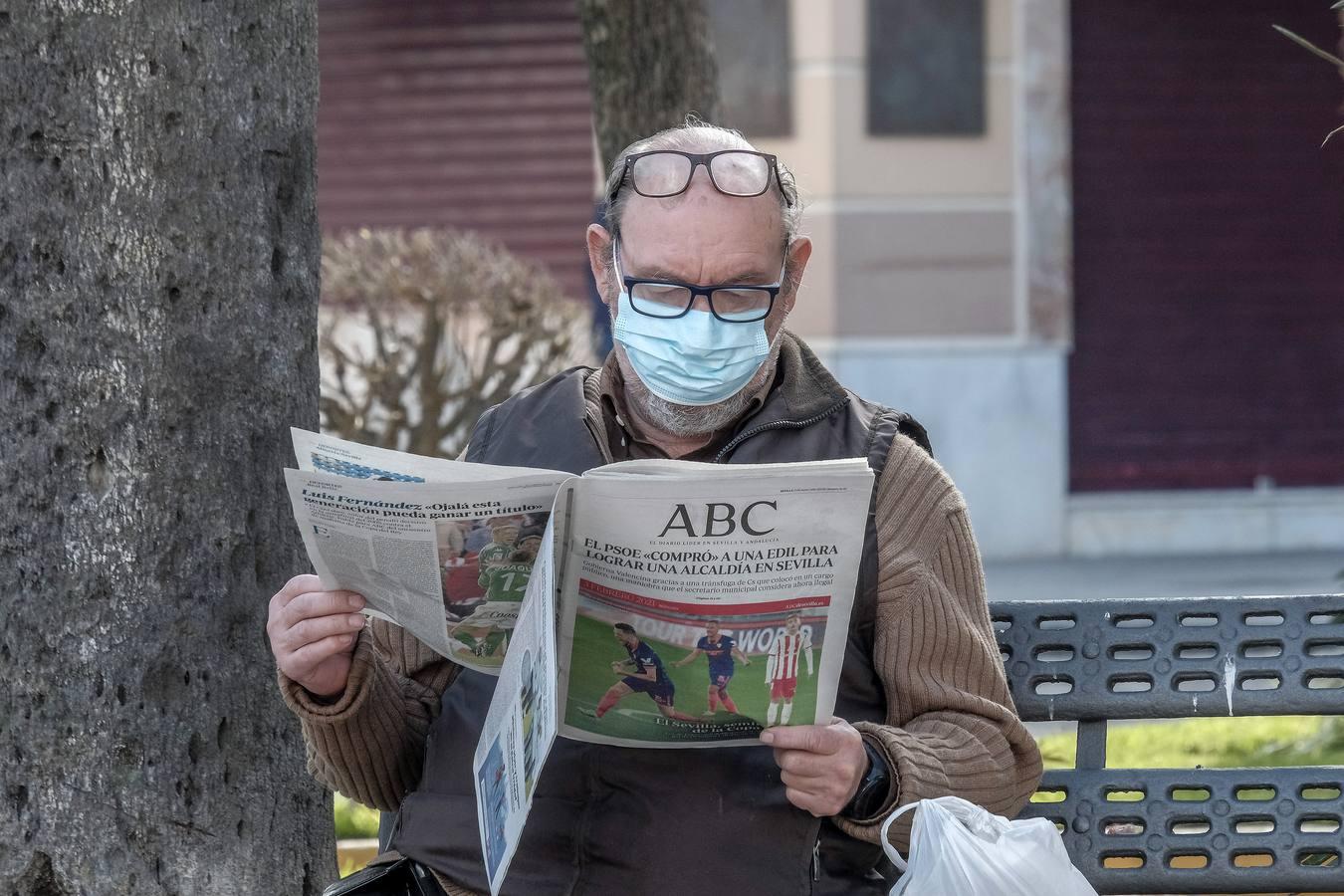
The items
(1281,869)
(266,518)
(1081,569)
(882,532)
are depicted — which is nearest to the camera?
(882,532)

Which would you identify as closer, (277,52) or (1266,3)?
(277,52)

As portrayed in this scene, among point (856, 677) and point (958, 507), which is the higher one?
point (958, 507)

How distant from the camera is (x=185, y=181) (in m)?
2.49

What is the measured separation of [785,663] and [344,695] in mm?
620

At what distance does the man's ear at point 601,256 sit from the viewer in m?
2.54

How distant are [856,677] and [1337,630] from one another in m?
0.93

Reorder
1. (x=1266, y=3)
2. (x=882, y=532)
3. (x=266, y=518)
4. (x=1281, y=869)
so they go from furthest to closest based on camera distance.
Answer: (x=1266, y=3)
(x=1281, y=869)
(x=266, y=518)
(x=882, y=532)

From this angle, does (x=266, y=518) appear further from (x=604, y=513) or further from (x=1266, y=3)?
(x=1266, y=3)

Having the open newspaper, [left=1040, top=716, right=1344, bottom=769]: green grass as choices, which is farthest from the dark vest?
[left=1040, top=716, right=1344, bottom=769]: green grass

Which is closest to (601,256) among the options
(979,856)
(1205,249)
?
(979,856)

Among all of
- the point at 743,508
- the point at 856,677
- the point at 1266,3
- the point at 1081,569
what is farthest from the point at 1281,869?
the point at 1266,3

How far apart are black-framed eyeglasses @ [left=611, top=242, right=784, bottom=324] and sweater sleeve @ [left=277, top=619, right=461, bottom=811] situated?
1.95 ft

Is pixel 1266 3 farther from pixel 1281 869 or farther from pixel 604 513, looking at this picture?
pixel 604 513

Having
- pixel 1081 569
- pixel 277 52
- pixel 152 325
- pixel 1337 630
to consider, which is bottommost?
pixel 1081 569
